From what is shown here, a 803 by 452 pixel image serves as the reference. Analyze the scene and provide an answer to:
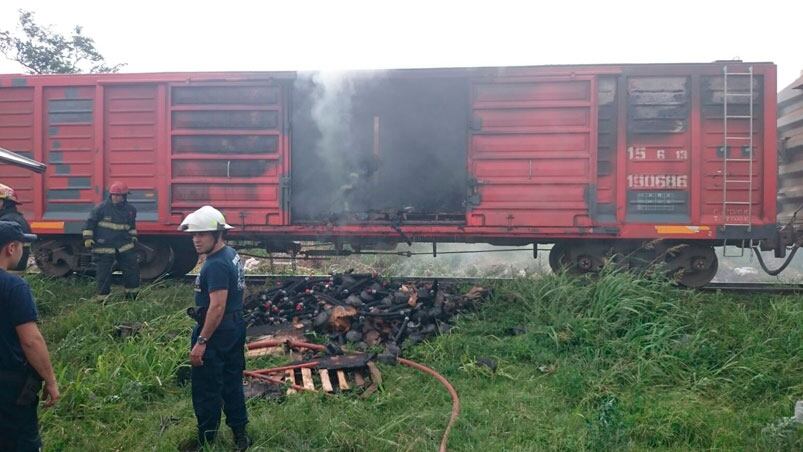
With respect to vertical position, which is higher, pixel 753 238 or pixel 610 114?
pixel 610 114

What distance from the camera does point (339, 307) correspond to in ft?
20.0

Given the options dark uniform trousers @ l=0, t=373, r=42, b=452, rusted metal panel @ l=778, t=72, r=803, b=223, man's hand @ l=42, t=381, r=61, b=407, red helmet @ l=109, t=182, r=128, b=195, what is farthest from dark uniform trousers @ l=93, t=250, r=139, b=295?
rusted metal panel @ l=778, t=72, r=803, b=223

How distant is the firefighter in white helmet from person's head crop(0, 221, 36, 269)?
0.92 m

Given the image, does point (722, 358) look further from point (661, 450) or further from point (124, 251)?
point (124, 251)

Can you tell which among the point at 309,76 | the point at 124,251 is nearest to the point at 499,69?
the point at 309,76

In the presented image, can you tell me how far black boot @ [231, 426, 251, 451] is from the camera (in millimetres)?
3732

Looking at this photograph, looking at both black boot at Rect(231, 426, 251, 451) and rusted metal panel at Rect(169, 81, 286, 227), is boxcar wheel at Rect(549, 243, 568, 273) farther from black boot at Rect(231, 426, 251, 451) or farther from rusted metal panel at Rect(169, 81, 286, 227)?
black boot at Rect(231, 426, 251, 451)

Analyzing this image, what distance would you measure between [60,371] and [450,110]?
6.20 metres

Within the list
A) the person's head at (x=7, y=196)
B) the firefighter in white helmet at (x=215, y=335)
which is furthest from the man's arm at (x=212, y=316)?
the person's head at (x=7, y=196)

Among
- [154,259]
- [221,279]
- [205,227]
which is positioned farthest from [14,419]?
[154,259]

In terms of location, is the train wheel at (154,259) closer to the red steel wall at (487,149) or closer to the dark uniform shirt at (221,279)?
the red steel wall at (487,149)

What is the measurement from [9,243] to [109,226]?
184 inches

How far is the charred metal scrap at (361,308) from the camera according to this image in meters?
5.92

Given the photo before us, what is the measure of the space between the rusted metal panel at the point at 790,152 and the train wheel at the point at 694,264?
158cm
